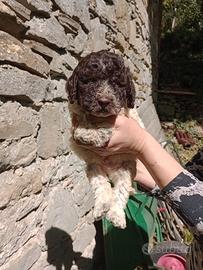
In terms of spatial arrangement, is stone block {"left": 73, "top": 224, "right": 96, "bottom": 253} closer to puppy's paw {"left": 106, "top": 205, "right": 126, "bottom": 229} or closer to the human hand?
puppy's paw {"left": 106, "top": 205, "right": 126, "bottom": 229}

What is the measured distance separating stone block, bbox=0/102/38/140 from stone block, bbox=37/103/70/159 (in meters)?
0.10

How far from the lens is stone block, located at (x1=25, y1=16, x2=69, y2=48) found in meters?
2.36

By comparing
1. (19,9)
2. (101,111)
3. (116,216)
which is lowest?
(116,216)

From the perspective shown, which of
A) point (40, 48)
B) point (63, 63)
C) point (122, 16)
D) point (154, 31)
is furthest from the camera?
point (154, 31)

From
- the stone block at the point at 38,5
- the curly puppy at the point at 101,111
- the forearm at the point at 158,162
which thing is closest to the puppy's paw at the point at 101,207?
the curly puppy at the point at 101,111

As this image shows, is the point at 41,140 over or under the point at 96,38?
under

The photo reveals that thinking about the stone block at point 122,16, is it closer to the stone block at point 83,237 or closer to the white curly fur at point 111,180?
the stone block at point 83,237

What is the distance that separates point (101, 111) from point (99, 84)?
0.31ft

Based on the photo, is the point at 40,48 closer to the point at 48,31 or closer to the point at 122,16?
the point at 48,31

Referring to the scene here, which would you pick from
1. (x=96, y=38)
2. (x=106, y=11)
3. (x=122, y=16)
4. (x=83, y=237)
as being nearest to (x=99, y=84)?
(x=83, y=237)

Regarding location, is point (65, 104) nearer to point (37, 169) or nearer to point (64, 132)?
point (64, 132)

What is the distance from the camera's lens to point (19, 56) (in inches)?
86.7

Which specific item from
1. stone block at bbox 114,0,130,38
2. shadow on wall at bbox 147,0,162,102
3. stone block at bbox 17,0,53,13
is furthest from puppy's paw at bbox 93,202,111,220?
shadow on wall at bbox 147,0,162,102

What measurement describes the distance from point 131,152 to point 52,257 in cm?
105
